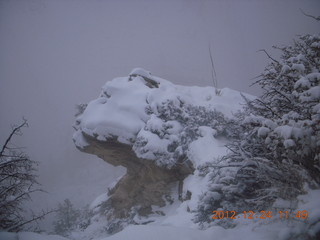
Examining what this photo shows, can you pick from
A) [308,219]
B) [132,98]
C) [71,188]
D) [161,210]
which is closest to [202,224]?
[308,219]

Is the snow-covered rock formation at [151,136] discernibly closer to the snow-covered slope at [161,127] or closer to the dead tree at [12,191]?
the snow-covered slope at [161,127]

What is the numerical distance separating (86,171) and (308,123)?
45064 millimetres

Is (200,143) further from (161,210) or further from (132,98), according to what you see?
(132,98)

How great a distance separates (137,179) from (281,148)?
8595mm

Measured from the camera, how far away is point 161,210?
7770 mm

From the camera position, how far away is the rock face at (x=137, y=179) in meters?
7.97

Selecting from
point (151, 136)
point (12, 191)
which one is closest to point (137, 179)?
point (151, 136)

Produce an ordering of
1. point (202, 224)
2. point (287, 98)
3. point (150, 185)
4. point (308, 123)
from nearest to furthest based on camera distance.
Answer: point (308, 123) < point (287, 98) < point (202, 224) < point (150, 185)

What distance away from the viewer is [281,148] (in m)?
2.62
